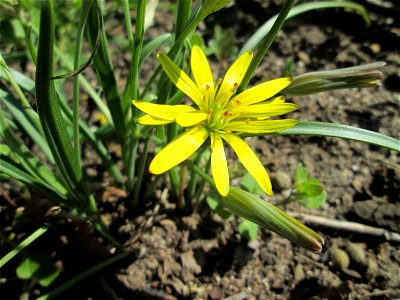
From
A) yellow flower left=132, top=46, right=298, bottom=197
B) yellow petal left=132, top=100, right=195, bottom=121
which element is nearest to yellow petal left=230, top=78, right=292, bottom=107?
yellow flower left=132, top=46, right=298, bottom=197

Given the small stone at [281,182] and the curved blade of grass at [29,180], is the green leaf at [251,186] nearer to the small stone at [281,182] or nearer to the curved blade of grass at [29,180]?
the small stone at [281,182]

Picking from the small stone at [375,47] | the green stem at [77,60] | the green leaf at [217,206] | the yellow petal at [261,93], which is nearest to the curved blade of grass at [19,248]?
the green stem at [77,60]

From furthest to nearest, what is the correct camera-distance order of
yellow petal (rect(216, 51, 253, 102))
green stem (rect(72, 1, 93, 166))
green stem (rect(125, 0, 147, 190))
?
yellow petal (rect(216, 51, 253, 102))
green stem (rect(125, 0, 147, 190))
green stem (rect(72, 1, 93, 166))

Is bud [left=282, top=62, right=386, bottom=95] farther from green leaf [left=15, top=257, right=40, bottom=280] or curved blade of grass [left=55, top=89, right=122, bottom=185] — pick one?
green leaf [left=15, top=257, right=40, bottom=280]

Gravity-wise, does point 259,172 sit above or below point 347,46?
below

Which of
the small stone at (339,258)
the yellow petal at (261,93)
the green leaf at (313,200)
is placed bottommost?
the small stone at (339,258)

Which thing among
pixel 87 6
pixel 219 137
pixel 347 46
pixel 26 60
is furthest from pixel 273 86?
pixel 26 60

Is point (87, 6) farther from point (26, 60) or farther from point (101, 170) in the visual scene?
point (26, 60)
